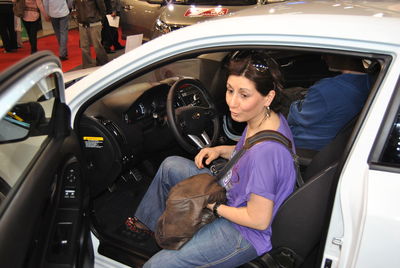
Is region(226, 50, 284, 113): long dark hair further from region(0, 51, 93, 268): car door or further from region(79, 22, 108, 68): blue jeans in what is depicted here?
region(79, 22, 108, 68): blue jeans

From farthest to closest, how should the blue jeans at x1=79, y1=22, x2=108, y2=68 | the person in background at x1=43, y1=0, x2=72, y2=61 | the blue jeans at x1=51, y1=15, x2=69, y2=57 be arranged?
the blue jeans at x1=51, y1=15, x2=69, y2=57 < the person in background at x1=43, y1=0, x2=72, y2=61 < the blue jeans at x1=79, y1=22, x2=108, y2=68

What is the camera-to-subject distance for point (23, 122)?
143cm

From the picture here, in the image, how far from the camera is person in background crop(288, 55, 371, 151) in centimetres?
184

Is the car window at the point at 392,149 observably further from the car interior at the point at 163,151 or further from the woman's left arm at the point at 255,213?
the woman's left arm at the point at 255,213

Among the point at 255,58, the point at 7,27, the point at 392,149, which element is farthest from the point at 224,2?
the point at 7,27

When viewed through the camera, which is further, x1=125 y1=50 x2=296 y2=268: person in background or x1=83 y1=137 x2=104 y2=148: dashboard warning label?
x1=83 y1=137 x2=104 y2=148: dashboard warning label

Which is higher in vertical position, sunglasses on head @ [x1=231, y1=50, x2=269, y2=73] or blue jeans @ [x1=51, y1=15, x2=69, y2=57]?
sunglasses on head @ [x1=231, y1=50, x2=269, y2=73]

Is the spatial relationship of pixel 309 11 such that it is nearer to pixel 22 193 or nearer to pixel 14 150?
pixel 22 193

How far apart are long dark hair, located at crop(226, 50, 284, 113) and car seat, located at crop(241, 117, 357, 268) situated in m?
0.34

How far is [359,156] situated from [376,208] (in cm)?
16

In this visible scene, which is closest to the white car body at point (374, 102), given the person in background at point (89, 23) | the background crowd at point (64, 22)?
the background crowd at point (64, 22)

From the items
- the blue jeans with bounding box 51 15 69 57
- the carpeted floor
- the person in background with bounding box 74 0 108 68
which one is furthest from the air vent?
the blue jeans with bounding box 51 15 69 57

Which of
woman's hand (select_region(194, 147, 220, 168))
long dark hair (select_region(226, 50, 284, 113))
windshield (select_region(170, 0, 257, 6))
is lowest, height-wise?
woman's hand (select_region(194, 147, 220, 168))

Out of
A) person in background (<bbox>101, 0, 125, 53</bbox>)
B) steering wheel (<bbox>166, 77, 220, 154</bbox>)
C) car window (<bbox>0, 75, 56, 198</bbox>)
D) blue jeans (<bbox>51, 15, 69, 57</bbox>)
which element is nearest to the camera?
car window (<bbox>0, 75, 56, 198</bbox>)
